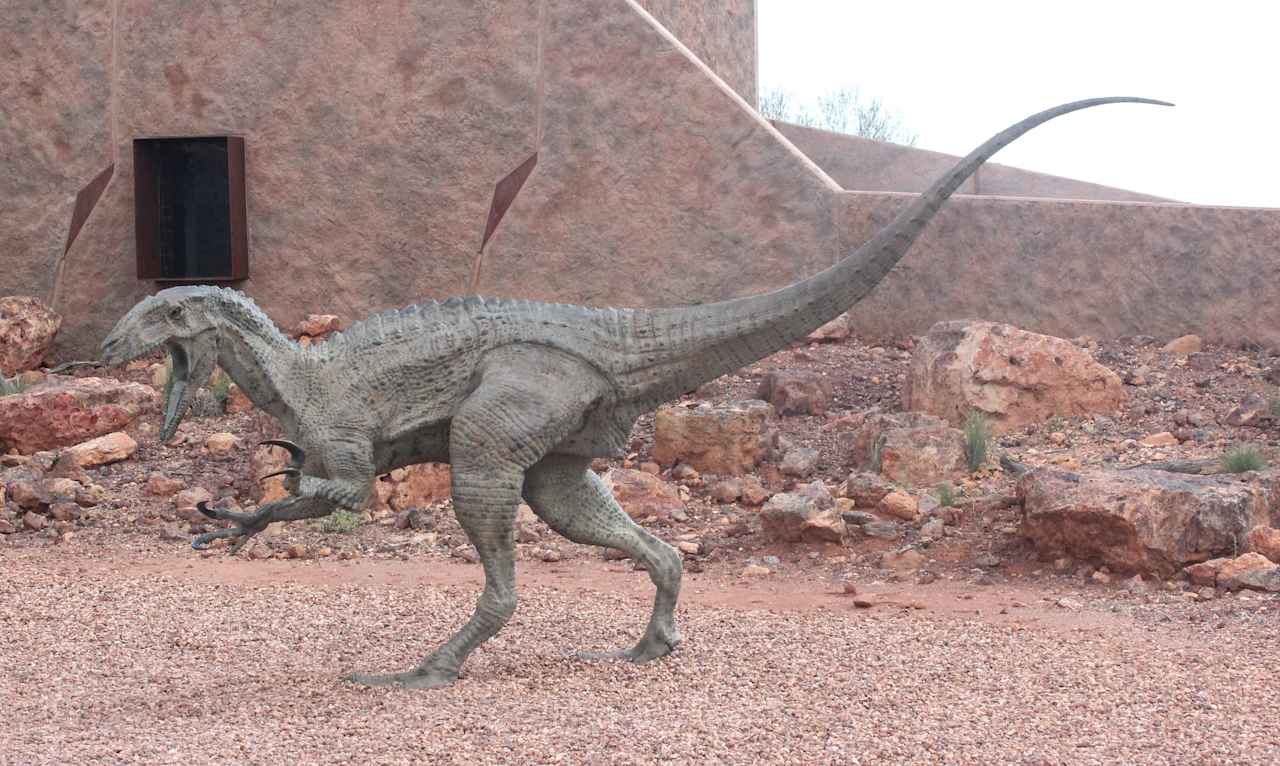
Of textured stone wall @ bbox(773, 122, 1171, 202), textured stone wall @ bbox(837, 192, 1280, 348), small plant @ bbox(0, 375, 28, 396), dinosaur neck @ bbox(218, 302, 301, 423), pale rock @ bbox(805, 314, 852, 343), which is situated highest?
textured stone wall @ bbox(773, 122, 1171, 202)

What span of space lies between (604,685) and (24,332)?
803 centimetres

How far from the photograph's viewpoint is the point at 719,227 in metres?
11.2

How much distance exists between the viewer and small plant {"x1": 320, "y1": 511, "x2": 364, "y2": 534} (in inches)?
334

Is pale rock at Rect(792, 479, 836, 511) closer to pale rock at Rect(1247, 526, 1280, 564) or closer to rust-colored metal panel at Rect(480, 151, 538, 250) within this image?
pale rock at Rect(1247, 526, 1280, 564)

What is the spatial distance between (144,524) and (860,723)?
5.43 meters

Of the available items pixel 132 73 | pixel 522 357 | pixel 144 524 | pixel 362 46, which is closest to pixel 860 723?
pixel 522 357

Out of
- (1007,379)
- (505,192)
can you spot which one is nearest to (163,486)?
(505,192)

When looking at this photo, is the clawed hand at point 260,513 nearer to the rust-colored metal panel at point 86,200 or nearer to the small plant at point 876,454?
the small plant at point 876,454

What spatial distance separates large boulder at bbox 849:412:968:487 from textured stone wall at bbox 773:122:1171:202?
7045 mm

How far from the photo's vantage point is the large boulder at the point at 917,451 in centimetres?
849

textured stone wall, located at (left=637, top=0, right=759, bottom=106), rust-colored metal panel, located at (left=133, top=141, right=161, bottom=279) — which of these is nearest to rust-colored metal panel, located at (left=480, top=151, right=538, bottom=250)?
textured stone wall, located at (left=637, top=0, right=759, bottom=106)

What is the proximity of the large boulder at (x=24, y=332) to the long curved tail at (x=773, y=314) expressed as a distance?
792 centimetres

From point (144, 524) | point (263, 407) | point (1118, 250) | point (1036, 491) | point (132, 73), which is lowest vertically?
point (144, 524)

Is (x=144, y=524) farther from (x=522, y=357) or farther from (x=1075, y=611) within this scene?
(x=1075, y=611)
